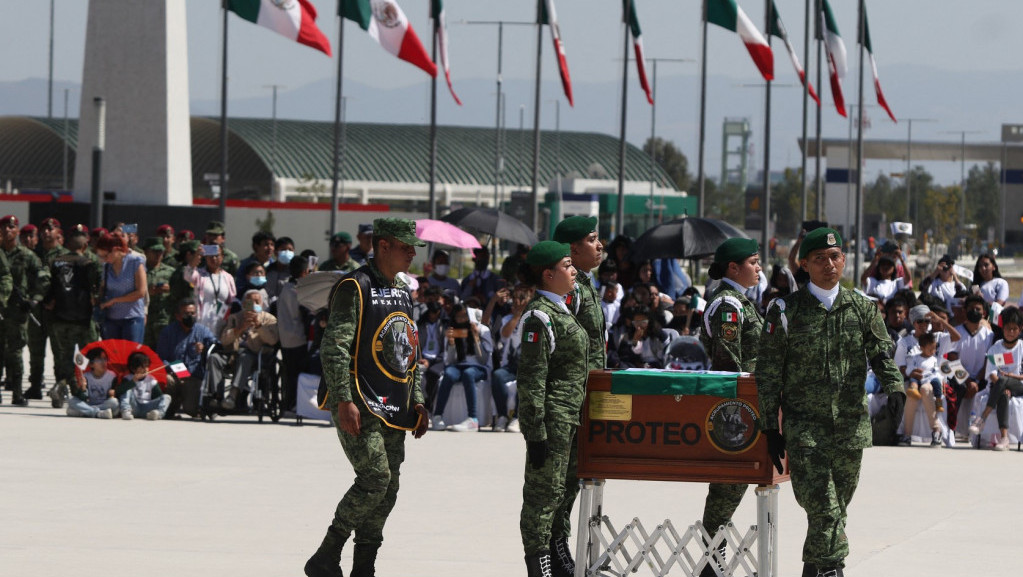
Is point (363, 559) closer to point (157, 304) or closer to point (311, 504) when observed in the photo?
point (311, 504)

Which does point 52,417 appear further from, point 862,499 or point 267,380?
point 862,499

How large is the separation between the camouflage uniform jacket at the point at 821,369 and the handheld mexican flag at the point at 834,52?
93.0 ft

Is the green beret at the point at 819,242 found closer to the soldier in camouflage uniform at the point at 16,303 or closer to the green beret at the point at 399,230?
the green beret at the point at 399,230

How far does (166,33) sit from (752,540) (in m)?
25.7

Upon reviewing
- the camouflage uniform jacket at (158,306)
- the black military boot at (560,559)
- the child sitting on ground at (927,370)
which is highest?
the camouflage uniform jacket at (158,306)

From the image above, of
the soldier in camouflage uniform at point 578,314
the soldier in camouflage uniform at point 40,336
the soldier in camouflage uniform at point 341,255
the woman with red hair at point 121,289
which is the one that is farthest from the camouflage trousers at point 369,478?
the soldier in camouflage uniform at point 40,336

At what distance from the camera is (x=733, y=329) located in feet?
27.2

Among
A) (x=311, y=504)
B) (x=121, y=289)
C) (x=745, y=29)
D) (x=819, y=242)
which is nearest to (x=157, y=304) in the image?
(x=121, y=289)

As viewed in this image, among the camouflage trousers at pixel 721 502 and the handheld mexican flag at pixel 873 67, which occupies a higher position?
the handheld mexican flag at pixel 873 67

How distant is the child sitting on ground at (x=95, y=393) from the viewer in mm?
15953

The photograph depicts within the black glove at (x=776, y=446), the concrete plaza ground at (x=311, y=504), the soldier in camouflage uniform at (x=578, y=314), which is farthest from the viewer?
the concrete plaza ground at (x=311, y=504)

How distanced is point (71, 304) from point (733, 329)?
10.1 m

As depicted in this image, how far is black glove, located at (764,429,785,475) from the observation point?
708 cm

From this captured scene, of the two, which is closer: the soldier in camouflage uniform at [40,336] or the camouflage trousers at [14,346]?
the camouflage trousers at [14,346]
